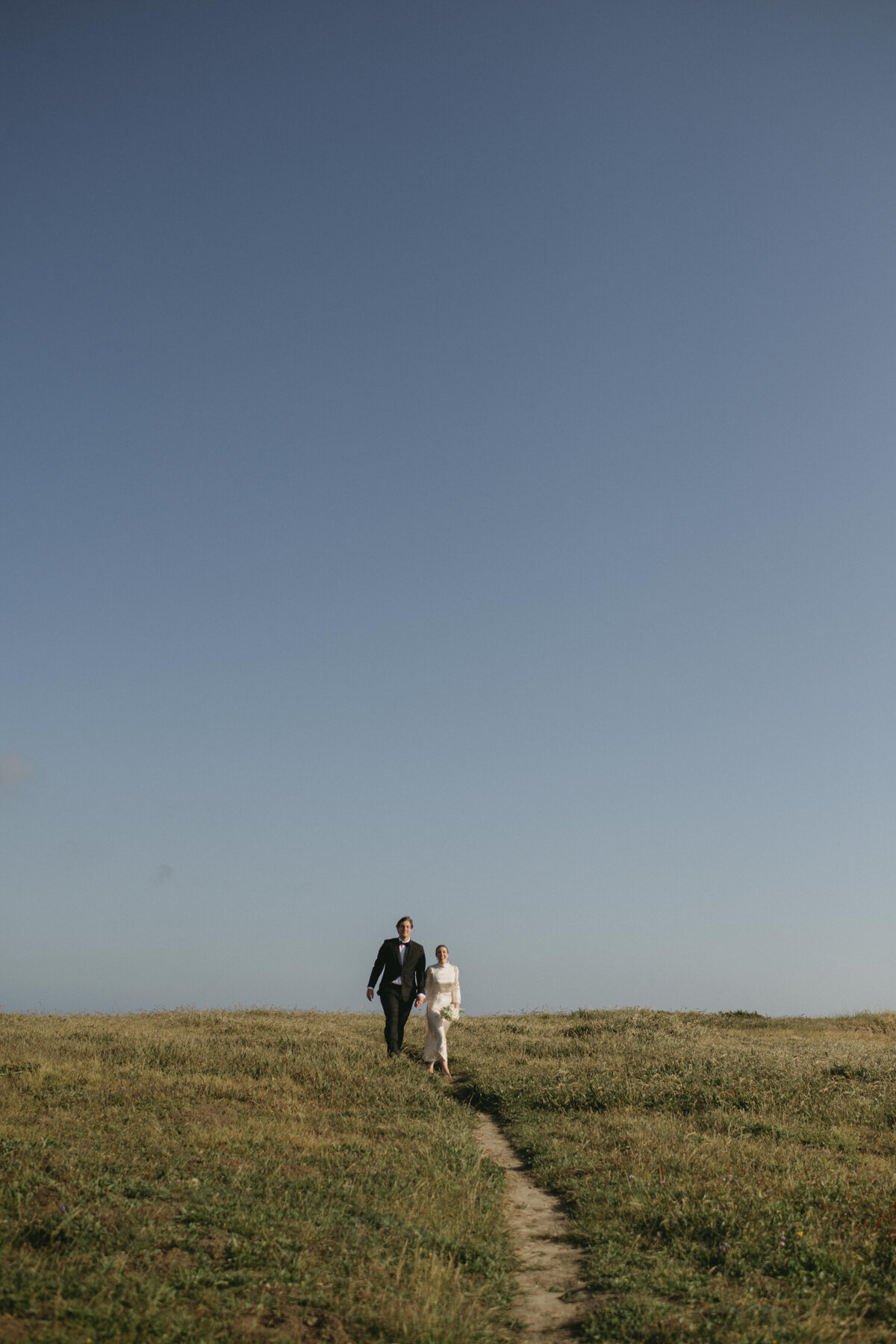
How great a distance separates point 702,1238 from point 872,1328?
6.64 feet

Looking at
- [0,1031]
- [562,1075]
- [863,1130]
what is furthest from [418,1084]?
[0,1031]

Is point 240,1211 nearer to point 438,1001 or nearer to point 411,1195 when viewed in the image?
point 411,1195

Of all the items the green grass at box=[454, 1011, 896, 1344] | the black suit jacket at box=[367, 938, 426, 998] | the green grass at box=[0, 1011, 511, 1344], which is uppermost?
the black suit jacket at box=[367, 938, 426, 998]

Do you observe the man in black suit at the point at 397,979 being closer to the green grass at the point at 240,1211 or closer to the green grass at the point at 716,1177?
the green grass at the point at 716,1177

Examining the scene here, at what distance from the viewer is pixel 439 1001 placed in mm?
20141

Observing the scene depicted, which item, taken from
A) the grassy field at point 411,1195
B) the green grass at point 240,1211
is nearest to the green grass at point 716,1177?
the grassy field at point 411,1195

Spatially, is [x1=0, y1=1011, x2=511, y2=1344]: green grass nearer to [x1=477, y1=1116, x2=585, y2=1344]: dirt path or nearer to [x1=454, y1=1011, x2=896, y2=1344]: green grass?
[x1=477, y1=1116, x2=585, y2=1344]: dirt path

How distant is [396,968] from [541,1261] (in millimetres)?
12554

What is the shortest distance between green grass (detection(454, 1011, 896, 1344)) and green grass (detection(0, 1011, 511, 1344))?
1.18 meters

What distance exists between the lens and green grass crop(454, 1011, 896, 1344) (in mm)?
7113

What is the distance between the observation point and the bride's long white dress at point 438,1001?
19469mm

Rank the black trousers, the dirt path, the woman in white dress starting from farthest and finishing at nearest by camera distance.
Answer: the black trousers → the woman in white dress → the dirt path

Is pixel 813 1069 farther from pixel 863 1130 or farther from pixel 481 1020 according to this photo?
pixel 481 1020

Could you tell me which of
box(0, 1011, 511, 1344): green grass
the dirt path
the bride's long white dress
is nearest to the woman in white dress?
the bride's long white dress
